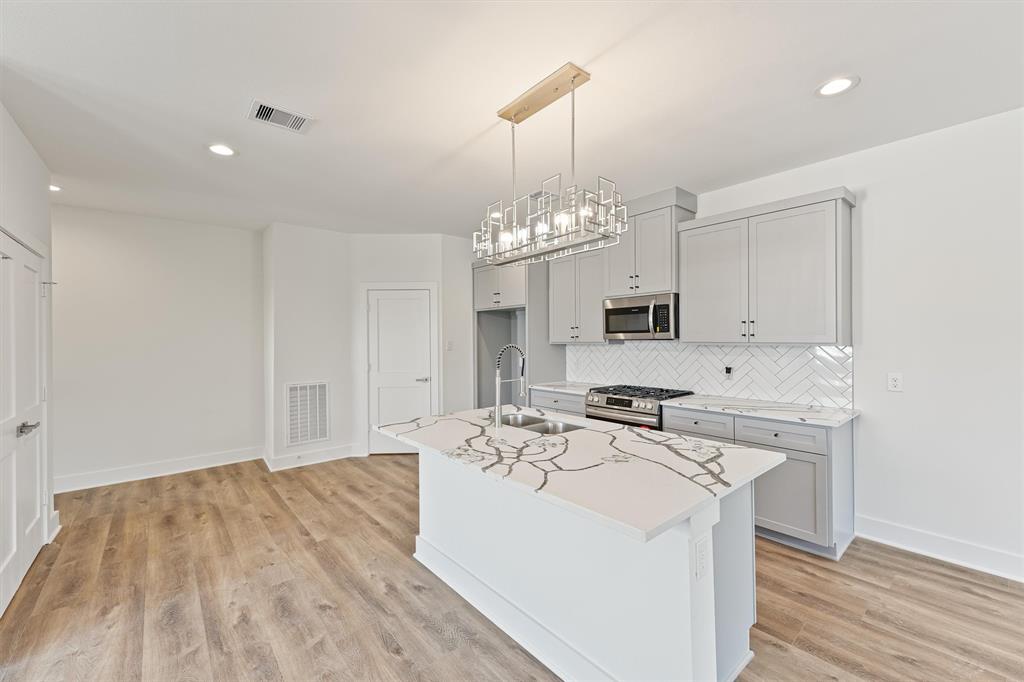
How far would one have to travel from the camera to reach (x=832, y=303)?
114 inches

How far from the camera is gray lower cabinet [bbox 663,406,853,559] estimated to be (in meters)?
2.72

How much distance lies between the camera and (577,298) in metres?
4.41

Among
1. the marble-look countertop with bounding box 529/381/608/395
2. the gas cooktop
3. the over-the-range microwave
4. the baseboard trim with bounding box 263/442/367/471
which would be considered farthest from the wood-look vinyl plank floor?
the marble-look countertop with bounding box 529/381/608/395

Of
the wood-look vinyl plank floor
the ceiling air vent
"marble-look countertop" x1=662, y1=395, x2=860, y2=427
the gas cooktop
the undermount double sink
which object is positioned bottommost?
the wood-look vinyl plank floor

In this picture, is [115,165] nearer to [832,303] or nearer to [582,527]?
[582,527]

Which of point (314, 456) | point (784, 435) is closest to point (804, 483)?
point (784, 435)

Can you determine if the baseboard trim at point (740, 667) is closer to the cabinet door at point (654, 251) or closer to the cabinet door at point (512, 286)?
the cabinet door at point (654, 251)

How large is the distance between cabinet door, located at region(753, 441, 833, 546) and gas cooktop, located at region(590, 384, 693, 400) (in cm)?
81

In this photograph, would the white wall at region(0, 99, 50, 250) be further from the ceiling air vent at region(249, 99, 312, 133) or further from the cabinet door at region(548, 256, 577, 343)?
the cabinet door at region(548, 256, 577, 343)

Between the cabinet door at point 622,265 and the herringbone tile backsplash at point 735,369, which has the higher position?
the cabinet door at point 622,265

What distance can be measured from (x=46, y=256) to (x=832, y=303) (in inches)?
207

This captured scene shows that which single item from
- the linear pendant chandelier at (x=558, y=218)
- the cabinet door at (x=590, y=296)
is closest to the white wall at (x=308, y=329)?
the cabinet door at (x=590, y=296)

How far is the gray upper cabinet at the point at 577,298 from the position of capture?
13.8 feet

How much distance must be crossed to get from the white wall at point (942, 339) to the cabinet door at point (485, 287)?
3160mm
